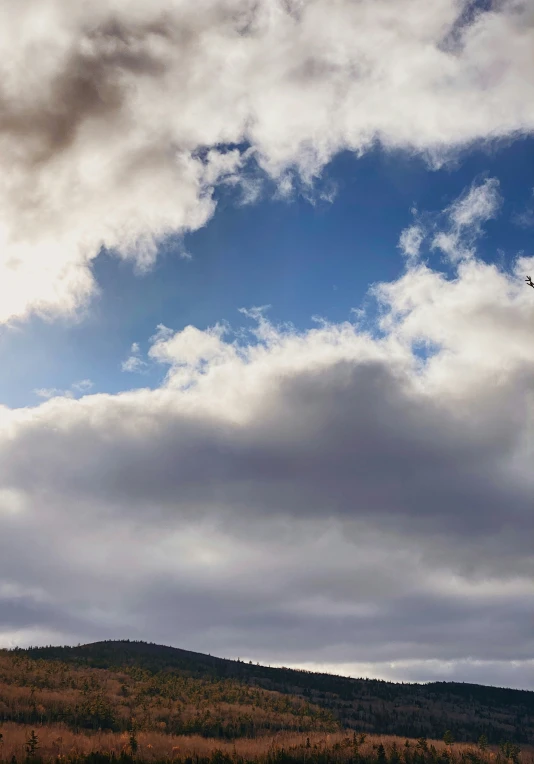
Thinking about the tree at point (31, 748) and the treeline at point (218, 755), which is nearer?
Answer: the treeline at point (218, 755)

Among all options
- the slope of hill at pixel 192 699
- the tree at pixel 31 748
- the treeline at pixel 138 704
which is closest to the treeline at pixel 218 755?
the tree at pixel 31 748

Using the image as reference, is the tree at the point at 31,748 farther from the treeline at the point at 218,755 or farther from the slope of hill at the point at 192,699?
the slope of hill at the point at 192,699

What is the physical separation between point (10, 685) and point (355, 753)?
55355 millimetres

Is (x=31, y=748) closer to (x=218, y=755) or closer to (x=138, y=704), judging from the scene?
(x=218, y=755)

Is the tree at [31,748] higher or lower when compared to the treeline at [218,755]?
higher

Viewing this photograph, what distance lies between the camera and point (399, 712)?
18150 cm

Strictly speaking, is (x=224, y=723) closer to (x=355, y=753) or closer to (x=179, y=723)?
(x=179, y=723)

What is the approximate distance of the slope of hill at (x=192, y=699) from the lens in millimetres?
97000

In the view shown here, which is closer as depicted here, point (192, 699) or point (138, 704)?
point (138, 704)

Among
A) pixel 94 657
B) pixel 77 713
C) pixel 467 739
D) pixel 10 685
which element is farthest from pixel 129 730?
pixel 467 739

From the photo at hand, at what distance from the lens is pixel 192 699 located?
11894 cm

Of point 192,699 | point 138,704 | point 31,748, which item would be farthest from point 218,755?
point 192,699

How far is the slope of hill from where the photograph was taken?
3819 inches

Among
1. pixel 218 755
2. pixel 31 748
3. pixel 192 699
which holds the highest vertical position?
pixel 31 748
